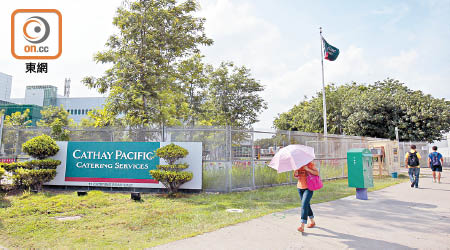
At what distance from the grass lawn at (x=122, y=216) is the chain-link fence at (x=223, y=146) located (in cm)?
76

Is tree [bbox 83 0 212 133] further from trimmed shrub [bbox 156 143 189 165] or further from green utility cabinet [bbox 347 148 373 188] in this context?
green utility cabinet [bbox 347 148 373 188]

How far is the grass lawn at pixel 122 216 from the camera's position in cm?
507

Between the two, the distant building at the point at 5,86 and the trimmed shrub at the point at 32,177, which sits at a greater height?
the distant building at the point at 5,86

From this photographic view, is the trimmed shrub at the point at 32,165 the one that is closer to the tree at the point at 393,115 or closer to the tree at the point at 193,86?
the tree at the point at 193,86

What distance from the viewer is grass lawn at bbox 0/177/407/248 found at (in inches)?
200

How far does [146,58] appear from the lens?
13.3 m

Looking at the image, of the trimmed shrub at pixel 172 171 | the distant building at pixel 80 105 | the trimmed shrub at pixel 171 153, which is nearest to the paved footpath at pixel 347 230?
the trimmed shrub at pixel 172 171

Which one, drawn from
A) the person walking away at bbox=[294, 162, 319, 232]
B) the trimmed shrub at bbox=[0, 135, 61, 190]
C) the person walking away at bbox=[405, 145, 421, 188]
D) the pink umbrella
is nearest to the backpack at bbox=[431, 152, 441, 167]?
the person walking away at bbox=[405, 145, 421, 188]

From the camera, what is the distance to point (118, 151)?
34.3 feet

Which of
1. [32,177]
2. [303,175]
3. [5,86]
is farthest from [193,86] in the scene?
[5,86]

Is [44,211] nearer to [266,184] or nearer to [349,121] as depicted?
[266,184]

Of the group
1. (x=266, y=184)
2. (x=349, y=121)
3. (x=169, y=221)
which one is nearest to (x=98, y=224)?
(x=169, y=221)

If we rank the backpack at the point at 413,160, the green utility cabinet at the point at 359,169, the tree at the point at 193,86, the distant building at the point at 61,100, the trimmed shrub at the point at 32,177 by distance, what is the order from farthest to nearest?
the distant building at the point at 61,100
the tree at the point at 193,86
the backpack at the point at 413,160
the trimmed shrub at the point at 32,177
the green utility cabinet at the point at 359,169

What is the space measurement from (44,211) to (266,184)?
7478 millimetres
